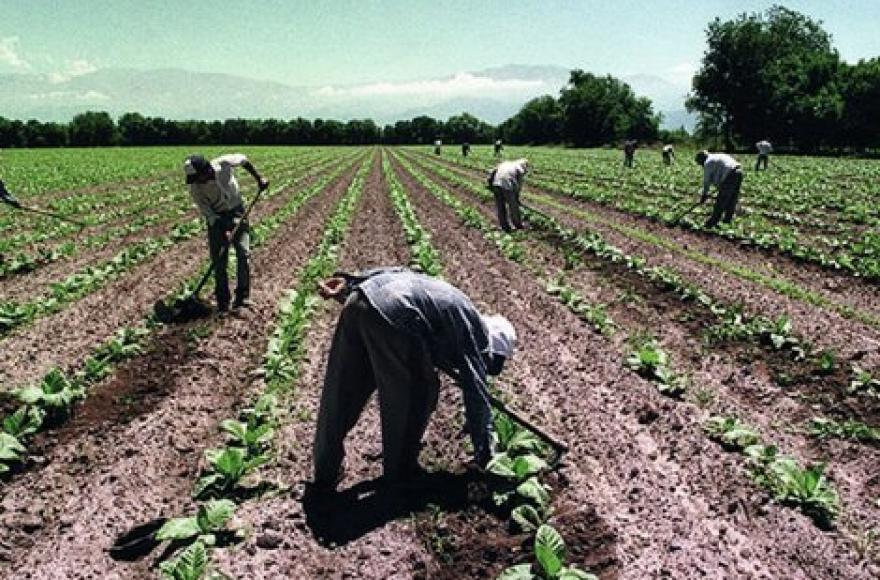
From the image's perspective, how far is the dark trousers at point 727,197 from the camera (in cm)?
1581

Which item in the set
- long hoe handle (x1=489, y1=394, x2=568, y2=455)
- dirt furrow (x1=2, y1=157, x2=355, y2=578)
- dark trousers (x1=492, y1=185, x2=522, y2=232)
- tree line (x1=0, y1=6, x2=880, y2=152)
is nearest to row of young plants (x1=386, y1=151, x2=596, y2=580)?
long hoe handle (x1=489, y1=394, x2=568, y2=455)

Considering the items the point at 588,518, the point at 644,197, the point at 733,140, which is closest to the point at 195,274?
the point at 588,518

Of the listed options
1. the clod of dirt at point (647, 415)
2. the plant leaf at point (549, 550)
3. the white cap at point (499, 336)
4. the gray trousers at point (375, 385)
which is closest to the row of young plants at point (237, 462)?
the gray trousers at point (375, 385)

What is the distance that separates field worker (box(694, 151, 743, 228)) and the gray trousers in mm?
11789

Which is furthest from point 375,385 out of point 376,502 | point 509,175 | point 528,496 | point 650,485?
point 509,175

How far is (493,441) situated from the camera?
211 inches

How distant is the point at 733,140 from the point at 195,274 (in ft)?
238

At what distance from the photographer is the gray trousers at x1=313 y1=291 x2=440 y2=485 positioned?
466cm

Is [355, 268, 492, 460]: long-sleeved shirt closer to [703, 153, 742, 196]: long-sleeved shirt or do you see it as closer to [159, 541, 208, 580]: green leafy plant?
[159, 541, 208, 580]: green leafy plant

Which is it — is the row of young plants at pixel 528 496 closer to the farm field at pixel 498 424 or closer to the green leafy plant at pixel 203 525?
the farm field at pixel 498 424

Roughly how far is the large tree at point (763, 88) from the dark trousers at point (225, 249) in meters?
60.6

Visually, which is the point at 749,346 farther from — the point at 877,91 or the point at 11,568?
the point at 877,91

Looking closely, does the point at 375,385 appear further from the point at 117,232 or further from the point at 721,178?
the point at 117,232

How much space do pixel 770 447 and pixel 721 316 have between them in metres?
4.27
